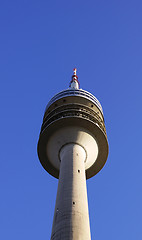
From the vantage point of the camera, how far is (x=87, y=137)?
1062 inches

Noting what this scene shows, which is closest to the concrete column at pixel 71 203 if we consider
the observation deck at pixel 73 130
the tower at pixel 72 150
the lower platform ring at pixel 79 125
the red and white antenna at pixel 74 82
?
the tower at pixel 72 150

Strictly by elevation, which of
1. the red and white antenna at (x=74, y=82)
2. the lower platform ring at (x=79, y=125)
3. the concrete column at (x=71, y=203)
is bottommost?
the concrete column at (x=71, y=203)

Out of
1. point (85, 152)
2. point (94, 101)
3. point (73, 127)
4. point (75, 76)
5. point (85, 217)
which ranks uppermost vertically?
point (75, 76)

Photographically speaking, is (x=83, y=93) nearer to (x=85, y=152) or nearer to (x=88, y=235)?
(x=85, y=152)

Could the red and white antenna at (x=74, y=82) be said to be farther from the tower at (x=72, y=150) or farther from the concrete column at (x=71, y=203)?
the concrete column at (x=71, y=203)

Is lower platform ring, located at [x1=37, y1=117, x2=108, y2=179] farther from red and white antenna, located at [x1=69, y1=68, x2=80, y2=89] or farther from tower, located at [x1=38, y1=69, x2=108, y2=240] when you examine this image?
red and white antenna, located at [x1=69, y1=68, x2=80, y2=89]

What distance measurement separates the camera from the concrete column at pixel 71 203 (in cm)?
1852

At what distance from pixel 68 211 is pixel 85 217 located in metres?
1.47

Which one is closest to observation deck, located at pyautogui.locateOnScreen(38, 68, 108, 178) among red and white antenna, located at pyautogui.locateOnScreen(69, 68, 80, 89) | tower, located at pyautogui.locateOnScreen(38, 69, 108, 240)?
tower, located at pyautogui.locateOnScreen(38, 69, 108, 240)

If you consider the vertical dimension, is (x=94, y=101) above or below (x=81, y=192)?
above

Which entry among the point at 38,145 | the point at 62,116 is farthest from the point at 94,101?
the point at 38,145

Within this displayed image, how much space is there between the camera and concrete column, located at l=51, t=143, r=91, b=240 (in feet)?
60.7

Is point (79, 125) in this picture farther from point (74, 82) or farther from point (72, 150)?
point (74, 82)

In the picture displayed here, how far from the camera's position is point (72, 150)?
2544cm
